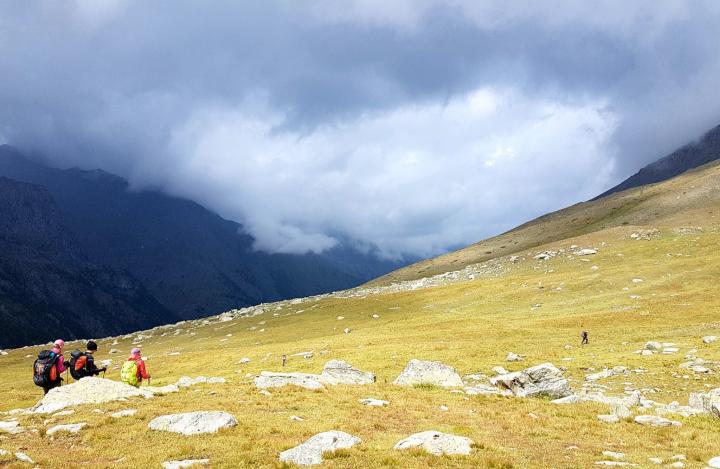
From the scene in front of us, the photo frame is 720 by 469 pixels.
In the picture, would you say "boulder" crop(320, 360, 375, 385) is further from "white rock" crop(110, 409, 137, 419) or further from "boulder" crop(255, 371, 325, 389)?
"white rock" crop(110, 409, 137, 419)

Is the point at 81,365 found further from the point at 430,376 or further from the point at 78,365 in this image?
the point at 430,376

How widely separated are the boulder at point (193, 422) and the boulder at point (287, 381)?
11.5 meters

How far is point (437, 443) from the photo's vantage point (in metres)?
18.4

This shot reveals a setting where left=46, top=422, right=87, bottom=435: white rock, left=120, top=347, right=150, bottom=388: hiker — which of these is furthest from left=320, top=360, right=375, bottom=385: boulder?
left=46, top=422, right=87, bottom=435: white rock

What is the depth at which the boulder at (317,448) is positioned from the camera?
16906 mm

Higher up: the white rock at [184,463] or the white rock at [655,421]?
the white rock at [184,463]

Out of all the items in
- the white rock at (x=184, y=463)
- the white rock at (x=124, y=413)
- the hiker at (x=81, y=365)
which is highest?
the hiker at (x=81, y=365)

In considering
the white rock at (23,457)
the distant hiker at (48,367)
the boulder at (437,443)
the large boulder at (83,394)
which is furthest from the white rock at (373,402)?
the distant hiker at (48,367)

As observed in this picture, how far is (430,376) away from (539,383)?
8205 mm

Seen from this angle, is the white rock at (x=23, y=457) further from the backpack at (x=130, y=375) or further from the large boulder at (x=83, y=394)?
the backpack at (x=130, y=375)

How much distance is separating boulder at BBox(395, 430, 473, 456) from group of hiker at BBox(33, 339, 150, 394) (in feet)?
67.3

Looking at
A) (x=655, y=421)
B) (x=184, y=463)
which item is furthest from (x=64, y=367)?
(x=655, y=421)

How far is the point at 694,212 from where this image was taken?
145000 millimetres

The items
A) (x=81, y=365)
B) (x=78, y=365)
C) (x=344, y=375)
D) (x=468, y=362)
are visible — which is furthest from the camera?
(x=468, y=362)
